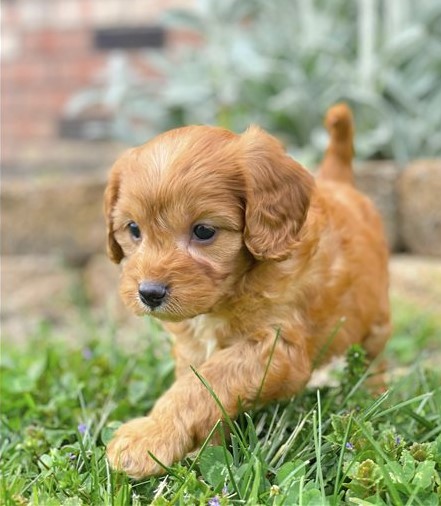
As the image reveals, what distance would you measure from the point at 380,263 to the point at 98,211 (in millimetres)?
2946

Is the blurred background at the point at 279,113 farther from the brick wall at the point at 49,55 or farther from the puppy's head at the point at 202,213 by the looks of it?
the puppy's head at the point at 202,213

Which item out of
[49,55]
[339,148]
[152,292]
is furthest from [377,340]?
[49,55]

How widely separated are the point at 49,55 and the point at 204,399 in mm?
5934

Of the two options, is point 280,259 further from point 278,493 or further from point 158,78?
point 158,78

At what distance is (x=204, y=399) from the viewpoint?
7.31ft

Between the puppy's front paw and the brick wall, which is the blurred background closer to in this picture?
the brick wall

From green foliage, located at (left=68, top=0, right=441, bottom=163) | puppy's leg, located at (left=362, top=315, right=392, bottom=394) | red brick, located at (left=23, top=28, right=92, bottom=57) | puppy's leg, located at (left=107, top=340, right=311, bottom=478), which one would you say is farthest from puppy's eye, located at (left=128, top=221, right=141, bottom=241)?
red brick, located at (left=23, top=28, right=92, bottom=57)

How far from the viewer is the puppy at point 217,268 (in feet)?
7.02

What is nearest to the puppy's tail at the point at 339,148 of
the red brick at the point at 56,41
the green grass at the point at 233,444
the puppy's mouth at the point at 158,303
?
the green grass at the point at 233,444

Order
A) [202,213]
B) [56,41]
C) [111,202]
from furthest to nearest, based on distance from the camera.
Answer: [56,41], [111,202], [202,213]

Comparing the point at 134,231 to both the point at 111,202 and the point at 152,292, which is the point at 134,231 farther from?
the point at 152,292

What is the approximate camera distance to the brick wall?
7.54 meters

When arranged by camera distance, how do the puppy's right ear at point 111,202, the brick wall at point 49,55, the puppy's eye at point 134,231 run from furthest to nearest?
the brick wall at point 49,55 < the puppy's right ear at point 111,202 < the puppy's eye at point 134,231

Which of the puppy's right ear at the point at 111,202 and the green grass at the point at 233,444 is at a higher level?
the puppy's right ear at the point at 111,202
